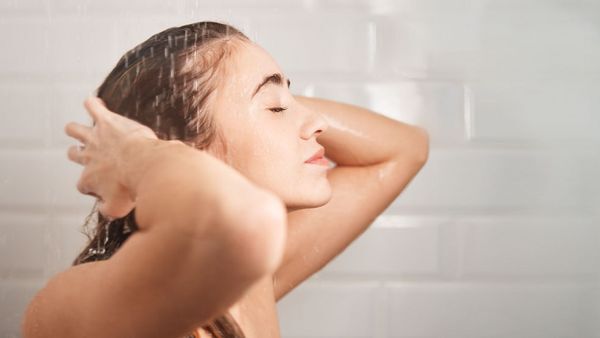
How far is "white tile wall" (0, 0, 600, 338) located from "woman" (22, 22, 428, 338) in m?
0.13

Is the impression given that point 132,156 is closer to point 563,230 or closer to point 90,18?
point 90,18

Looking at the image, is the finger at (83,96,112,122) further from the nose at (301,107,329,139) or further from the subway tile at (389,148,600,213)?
the subway tile at (389,148,600,213)

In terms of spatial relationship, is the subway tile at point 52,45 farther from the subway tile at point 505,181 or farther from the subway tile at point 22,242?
the subway tile at point 505,181

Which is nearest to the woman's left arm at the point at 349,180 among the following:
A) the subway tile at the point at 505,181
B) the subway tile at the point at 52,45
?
the subway tile at the point at 505,181

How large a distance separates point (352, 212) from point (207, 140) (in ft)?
1.02

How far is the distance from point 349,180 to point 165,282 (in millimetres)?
576

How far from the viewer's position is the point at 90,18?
106cm

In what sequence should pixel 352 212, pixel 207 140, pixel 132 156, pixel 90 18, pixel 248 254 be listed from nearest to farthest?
pixel 248 254, pixel 132 156, pixel 207 140, pixel 352 212, pixel 90 18

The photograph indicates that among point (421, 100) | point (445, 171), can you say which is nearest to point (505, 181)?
point (445, 171)

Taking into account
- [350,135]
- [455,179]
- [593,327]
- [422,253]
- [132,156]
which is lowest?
[593,327]

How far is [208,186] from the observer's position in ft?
1.31

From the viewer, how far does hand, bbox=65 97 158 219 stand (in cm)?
54

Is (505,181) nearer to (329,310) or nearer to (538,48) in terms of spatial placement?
(538,48)

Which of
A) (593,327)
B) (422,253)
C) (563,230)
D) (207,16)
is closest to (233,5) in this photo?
(207,16)
